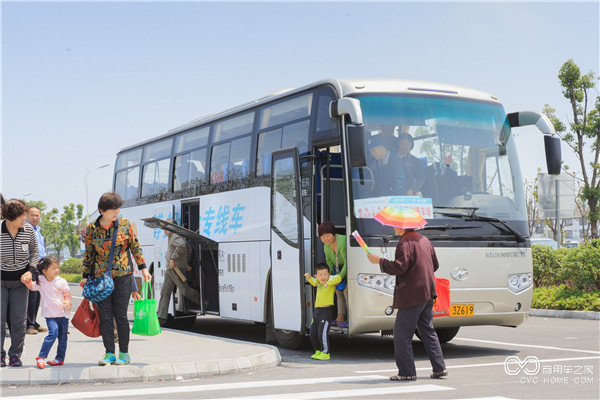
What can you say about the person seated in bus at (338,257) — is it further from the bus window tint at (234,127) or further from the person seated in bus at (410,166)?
the bus window tint at (234,127)

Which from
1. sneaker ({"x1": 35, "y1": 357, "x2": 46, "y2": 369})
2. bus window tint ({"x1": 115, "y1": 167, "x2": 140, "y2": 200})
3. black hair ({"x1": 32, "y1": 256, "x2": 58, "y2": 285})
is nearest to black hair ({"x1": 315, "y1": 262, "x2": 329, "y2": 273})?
black hair ({"x1": 32, "y1": 256, "x2": 58, "y2": 285})

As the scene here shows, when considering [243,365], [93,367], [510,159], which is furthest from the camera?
[510,159]

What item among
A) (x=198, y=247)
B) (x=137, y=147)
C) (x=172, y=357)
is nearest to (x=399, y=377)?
(x=172, y=357)

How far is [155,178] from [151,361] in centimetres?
835

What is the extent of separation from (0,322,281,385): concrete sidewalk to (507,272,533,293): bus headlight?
3380 millimetres

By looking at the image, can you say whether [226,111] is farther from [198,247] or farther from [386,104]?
[386,104]

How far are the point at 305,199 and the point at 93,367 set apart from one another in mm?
3993

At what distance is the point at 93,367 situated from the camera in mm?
8727

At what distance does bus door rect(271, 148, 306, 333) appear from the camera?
1145 centimetres

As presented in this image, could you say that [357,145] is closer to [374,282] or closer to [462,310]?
[374,282]

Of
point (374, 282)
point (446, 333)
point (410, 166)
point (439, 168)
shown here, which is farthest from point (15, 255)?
point (446, 333)

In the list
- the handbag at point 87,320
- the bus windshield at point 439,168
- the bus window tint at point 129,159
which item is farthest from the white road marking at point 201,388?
the bus window tint at point 129,159

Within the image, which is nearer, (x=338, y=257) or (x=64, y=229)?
(x=338, y=257)

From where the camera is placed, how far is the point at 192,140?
51.4 ft
